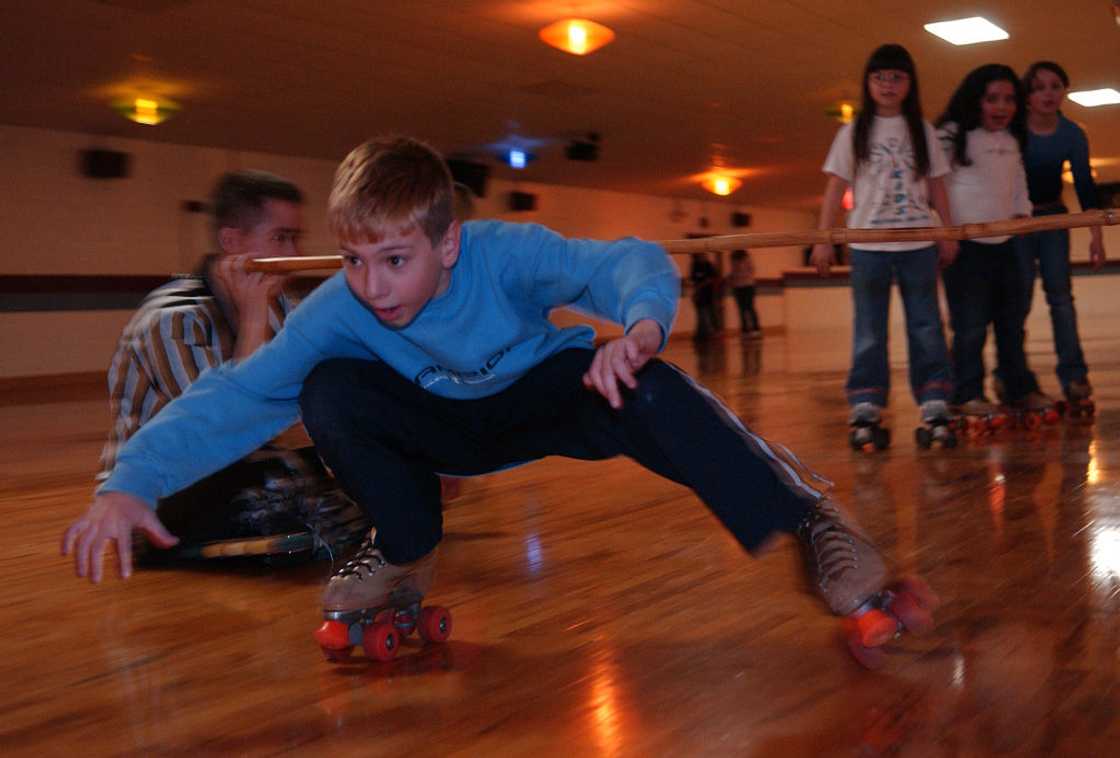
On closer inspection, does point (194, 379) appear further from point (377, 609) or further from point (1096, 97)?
point (1096, 97)

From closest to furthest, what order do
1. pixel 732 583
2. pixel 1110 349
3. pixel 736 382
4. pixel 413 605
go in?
pixel 413 605
pixel 732 583
pixel 736 382
pixel 1110 349

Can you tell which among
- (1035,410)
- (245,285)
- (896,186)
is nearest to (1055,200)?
(1035,410)

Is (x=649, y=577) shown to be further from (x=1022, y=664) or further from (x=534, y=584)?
(x=1022, y=664)

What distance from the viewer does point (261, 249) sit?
2.17 metres

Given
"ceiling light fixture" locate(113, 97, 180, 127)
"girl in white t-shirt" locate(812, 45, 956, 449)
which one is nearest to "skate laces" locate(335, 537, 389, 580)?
"girl in white t-shirt" locate(812, 45, 956, 449)

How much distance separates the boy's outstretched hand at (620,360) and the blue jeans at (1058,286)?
9.85 ft

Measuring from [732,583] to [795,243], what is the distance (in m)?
0.71

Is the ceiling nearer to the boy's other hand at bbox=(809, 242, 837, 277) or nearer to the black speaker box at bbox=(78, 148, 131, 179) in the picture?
the black speaker box at bbox=(78, 148, 131, 179)

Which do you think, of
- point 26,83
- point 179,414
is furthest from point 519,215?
point 179,414

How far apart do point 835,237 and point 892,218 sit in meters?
1.30

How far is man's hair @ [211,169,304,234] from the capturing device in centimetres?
217

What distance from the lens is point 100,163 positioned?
9.93 m

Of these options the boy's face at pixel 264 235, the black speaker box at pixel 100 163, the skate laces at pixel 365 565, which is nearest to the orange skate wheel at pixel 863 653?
the skate laces at pixel 365 565

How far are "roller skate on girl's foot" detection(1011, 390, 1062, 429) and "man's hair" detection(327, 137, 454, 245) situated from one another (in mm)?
2652
